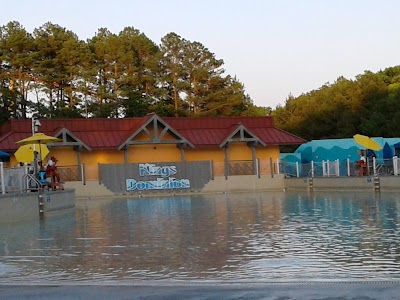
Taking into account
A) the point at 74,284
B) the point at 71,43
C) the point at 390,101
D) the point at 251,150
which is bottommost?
the point at 74,284

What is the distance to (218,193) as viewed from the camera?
139 feet

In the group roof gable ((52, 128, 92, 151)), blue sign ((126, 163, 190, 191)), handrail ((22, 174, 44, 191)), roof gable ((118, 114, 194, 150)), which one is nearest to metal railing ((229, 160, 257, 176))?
roof gable ((118, 114, 194, 150))

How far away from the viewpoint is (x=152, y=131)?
147 feet

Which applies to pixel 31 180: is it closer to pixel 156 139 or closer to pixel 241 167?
pixel 156 139

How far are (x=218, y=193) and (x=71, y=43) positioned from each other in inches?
1163

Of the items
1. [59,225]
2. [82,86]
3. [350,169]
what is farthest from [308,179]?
[82,86]

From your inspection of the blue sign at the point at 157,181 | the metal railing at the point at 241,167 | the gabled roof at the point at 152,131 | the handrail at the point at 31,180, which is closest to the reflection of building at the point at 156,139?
the gabled roof at the point at 152,131

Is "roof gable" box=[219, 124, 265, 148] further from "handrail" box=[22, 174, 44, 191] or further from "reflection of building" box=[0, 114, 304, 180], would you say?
"handrail" box=[22, 174, 44, 191]

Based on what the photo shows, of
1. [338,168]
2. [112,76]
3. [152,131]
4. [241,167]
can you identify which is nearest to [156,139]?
[152,131]

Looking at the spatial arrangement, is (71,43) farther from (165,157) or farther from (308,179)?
(308,179)

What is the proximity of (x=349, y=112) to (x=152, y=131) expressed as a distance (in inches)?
984

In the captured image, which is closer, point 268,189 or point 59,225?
point 59,225

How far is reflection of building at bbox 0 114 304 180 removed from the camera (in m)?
43.0

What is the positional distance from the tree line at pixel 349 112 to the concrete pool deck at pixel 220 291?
1995 inches
